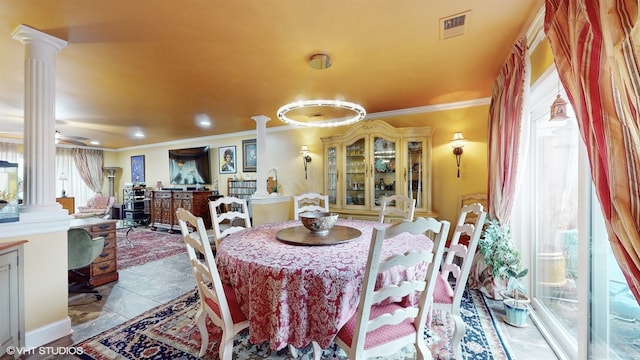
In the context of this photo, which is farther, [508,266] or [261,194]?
[261,194]

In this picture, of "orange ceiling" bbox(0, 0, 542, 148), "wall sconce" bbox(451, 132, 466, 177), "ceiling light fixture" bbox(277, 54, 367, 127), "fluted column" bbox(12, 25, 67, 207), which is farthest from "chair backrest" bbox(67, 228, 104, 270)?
"wall sconce" bbox(451, 132, 466, 177)

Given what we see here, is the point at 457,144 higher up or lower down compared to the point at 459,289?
higher up

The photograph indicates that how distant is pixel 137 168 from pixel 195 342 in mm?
7331

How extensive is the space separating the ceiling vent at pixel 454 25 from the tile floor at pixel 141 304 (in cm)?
227

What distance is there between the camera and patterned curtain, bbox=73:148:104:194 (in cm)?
720

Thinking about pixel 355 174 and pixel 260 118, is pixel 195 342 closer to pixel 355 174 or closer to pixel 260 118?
pixel 355 174

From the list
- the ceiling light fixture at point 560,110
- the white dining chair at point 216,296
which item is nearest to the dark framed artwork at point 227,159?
the white dining chair at point 216,296

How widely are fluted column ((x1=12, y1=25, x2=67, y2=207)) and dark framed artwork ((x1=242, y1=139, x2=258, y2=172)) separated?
12.1 ft

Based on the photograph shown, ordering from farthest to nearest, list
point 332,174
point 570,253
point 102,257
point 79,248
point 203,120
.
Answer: point 203,120 → point 332,174 → point 102,257 → point 79,248 → point 570,253

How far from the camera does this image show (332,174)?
4168 mm

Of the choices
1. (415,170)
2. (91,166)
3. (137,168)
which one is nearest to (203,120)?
(415,170)

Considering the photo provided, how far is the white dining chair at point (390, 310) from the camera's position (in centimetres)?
104
